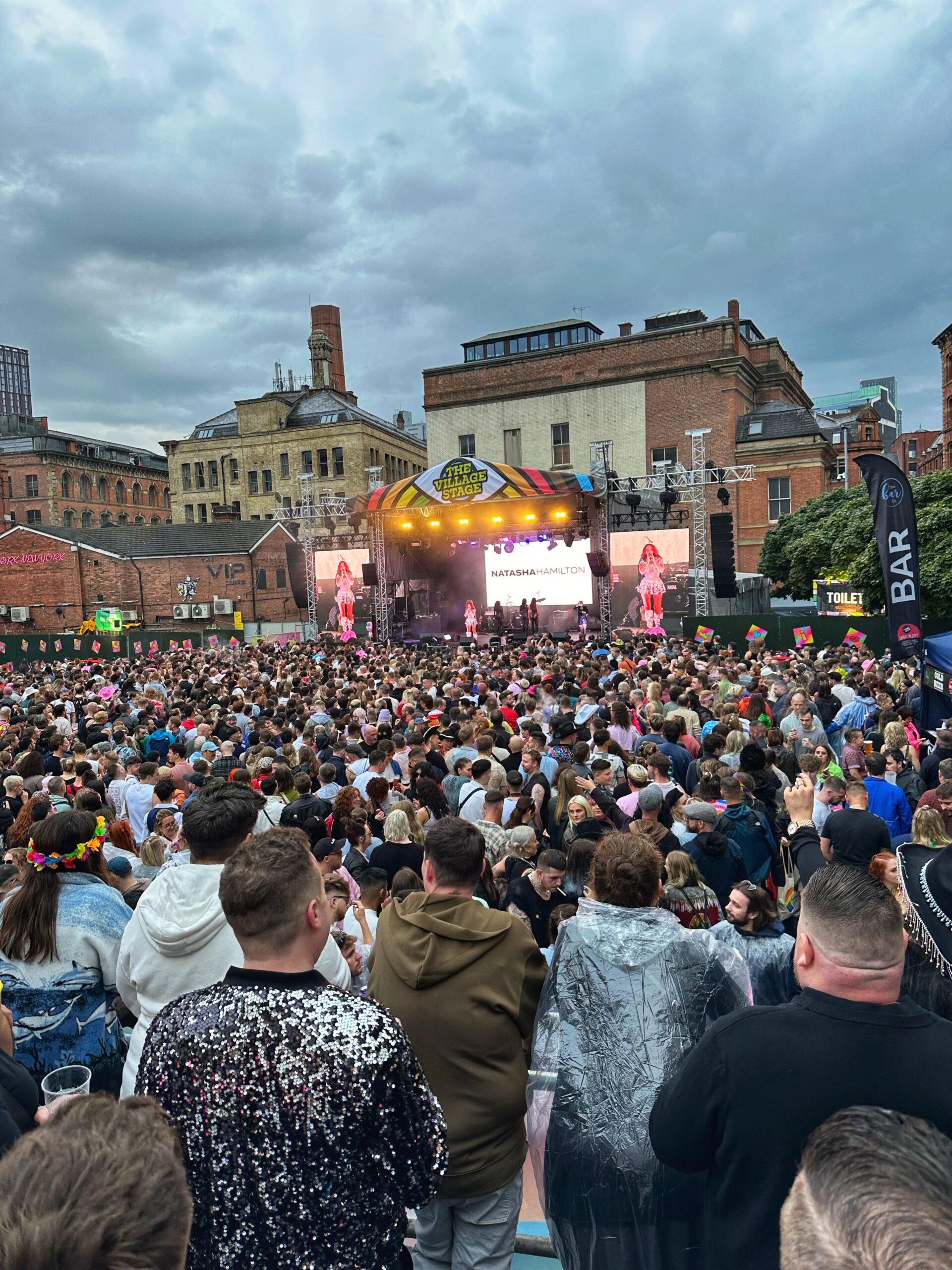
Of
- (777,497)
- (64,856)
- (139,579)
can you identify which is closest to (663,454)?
(777,497)

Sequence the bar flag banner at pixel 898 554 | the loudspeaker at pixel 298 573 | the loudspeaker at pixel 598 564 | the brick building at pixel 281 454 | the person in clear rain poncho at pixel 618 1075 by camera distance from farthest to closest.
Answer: the brick building at pixel 281 454 < the loudspeaker at pixel 298 573 < the loudspeaker at pixel 598 564 < the bar flag banner at pixel 898 554 < the person in clear rain poncho at pixel 618 1075

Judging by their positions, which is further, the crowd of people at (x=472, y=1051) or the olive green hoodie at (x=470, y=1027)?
the olive green hoodie at (x=470, y=1027)

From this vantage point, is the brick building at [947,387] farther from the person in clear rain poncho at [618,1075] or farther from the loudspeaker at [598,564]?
the person in clear rain poncho at [618,1075]

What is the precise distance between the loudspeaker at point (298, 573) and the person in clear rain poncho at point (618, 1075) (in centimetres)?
2879

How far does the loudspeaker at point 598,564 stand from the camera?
1001 inches

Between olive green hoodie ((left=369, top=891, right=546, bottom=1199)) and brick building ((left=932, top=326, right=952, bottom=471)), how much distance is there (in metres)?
51.5

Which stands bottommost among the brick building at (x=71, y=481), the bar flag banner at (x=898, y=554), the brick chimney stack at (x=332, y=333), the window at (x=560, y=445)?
the bar flag banner at (x=898, y=554)

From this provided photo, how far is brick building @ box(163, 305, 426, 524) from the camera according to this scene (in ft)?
161

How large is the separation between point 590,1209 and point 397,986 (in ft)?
2.81

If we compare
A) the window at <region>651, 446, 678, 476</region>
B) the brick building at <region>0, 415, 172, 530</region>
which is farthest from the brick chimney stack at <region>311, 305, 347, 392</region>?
the window at <region>651, 446, 678, 476</region>

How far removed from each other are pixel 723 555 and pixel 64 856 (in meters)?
22.5

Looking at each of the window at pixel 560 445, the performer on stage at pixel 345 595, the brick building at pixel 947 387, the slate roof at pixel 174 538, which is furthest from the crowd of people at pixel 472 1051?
the brick building at pixel 947 387

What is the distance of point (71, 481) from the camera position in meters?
61.1

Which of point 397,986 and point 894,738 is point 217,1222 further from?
point 894,738
